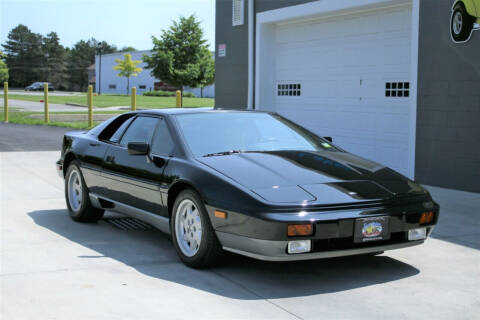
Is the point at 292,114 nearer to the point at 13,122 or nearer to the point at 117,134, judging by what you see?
the point at 117,134

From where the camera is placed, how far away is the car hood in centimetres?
467

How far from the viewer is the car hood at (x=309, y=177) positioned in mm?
4668

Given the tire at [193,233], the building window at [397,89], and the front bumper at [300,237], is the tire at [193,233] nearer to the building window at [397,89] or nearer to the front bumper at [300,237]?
the front bumper at [300,237]

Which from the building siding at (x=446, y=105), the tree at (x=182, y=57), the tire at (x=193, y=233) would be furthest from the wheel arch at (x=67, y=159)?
the tree at (x=182, y=57)

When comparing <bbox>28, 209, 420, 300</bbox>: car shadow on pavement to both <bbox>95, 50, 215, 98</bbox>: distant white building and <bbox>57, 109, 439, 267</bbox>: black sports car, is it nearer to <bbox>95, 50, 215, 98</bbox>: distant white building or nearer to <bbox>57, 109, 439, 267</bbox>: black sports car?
<bbox>57, 109, 439, 267</bbox>: black sports car

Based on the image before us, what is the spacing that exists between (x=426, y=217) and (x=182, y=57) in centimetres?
6535

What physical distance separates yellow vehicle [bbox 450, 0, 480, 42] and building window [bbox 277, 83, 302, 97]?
4.32 m

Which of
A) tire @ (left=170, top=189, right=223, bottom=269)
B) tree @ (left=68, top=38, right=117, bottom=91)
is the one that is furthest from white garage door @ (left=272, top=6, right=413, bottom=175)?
tree @ (left=68, top=38, right=117, bottom=91)

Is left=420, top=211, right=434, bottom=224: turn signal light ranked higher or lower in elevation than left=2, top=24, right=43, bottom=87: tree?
lower

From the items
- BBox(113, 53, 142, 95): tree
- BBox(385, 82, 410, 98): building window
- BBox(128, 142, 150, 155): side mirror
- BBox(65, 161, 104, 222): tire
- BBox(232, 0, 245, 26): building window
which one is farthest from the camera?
BBox(113, 53, 142, 95): tree

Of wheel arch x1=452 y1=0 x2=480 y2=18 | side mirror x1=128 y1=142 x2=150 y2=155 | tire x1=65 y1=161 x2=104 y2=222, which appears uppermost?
wheel arch x1=452 y1=0 x2=480 y2=18

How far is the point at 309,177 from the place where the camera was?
196 inches

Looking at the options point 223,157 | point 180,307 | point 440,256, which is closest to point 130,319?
point 180,307

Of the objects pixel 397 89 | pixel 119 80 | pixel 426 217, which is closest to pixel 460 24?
pixel 397 89
